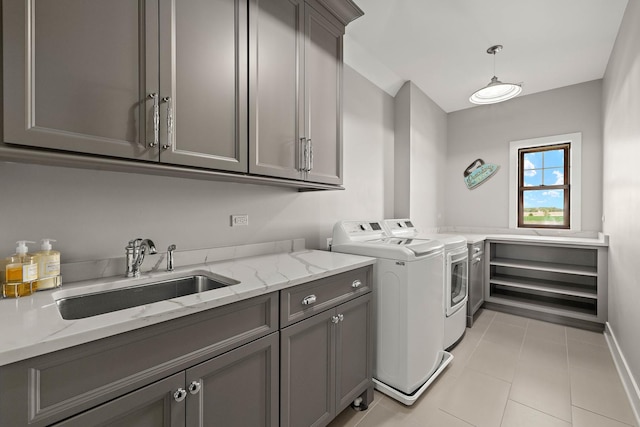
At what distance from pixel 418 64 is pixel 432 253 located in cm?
222

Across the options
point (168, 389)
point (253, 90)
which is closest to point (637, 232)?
point (253, 90)

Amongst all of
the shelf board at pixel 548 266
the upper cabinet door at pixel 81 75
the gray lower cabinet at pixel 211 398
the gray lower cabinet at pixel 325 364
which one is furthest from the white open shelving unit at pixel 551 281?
the upper cabinet door at pixel 81 75

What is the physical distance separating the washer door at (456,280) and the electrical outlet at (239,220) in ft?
5.58

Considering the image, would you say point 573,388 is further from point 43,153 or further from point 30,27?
point 30,27

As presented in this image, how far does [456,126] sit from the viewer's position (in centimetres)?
442

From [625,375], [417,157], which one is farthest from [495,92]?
[625,375]

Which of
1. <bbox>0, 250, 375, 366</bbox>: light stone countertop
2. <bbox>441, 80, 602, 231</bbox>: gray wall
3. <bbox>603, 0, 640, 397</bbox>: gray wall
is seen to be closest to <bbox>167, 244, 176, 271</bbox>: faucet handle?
<bbox>0, 250, 375, 366</bbox>: light stone countertop

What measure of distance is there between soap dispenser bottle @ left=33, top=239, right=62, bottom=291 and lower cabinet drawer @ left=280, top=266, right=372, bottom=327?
0.90 metres

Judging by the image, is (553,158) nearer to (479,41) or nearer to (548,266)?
(548,266)

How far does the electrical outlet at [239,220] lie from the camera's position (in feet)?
5.92

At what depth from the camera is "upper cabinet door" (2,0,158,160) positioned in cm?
85

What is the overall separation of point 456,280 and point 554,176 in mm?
2513

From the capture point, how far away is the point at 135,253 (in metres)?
1.29

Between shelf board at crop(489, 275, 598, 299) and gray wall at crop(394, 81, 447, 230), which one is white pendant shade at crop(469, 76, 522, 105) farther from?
shelf board at crop(489, 275, 598, 299)
